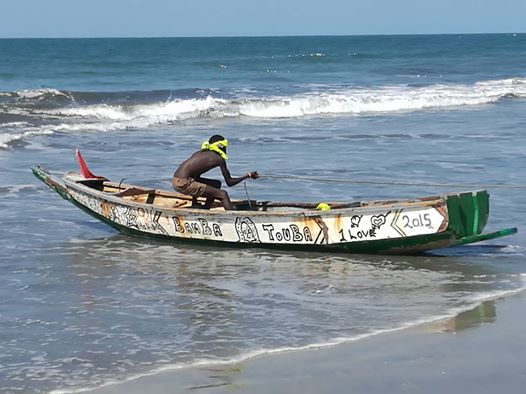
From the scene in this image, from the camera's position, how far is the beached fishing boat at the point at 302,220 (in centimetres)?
1018

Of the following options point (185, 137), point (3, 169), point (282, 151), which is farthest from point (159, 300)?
point (185, 137)

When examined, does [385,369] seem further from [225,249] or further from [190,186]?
[190,186]

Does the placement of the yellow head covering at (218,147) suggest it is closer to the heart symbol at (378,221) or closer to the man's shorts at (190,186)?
the man's shorts at (190,186)

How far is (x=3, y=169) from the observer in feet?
57.4

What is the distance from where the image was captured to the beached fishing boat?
10180 millimetres

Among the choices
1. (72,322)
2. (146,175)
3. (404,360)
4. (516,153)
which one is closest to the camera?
(404,360)

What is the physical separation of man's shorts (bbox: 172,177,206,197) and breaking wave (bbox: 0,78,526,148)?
41.4 feet

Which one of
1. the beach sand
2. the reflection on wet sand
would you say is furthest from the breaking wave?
the beach sand

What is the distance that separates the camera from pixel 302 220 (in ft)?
35.5

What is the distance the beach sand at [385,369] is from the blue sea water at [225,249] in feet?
0.90

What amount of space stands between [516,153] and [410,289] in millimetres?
9853

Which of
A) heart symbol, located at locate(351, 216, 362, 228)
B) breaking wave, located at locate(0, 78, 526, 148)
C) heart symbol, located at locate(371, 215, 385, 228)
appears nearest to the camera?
heart symbol, located at locate(371, 215, 385, 228)

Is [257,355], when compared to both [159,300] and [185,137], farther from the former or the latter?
[185,137]

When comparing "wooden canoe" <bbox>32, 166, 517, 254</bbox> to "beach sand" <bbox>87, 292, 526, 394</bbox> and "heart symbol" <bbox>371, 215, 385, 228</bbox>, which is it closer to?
"heart symbol" <bbox>371, 215, 385, 228</bbox>
